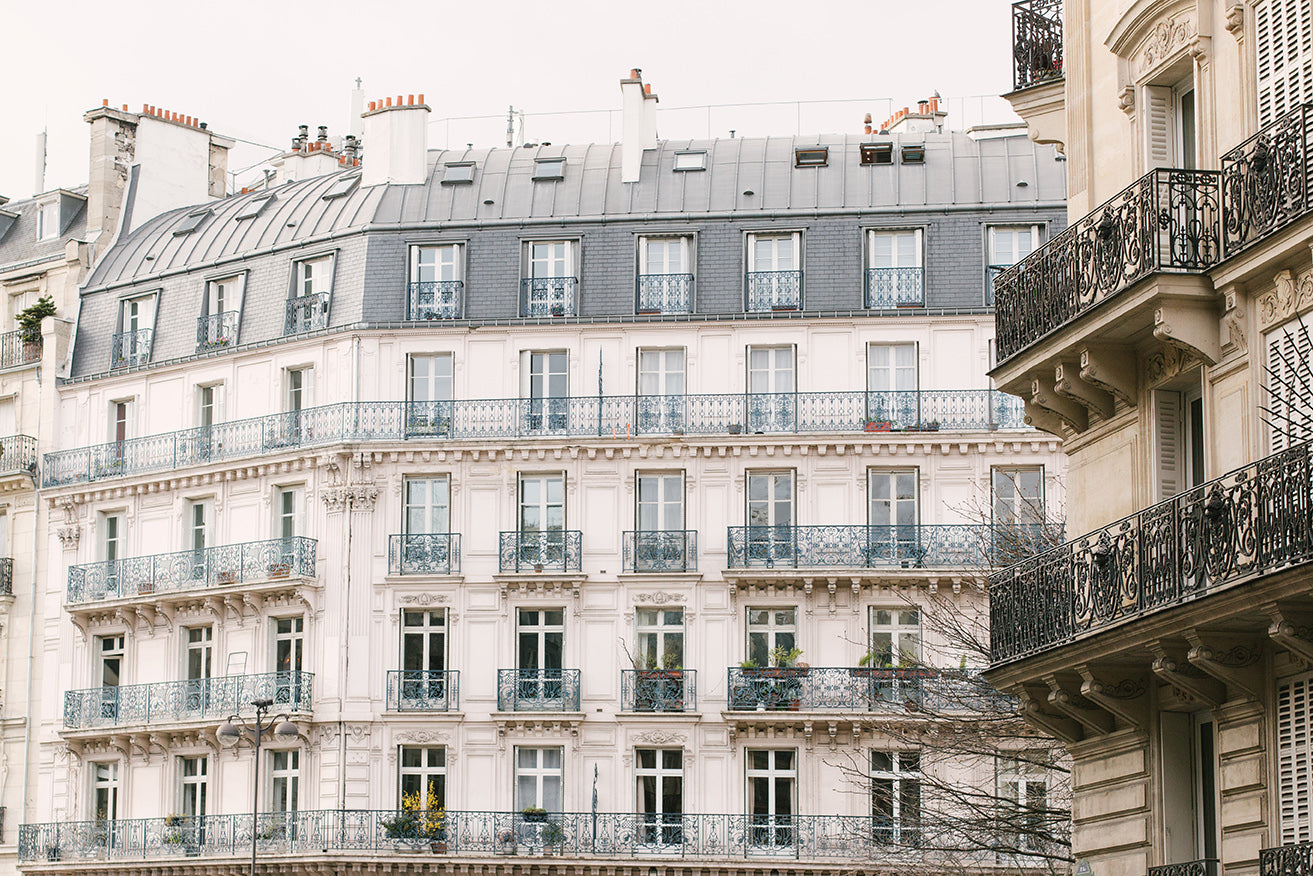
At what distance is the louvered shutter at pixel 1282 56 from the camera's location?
18312 millimetres

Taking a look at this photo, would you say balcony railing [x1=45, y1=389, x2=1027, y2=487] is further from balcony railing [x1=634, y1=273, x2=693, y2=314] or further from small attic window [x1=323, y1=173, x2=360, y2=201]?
small attic window [x1=323, y1=173, x2=360, y2=201]

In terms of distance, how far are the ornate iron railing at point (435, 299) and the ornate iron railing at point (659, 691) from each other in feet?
28.9

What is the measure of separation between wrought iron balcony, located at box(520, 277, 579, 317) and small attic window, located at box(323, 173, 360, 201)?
553 cm

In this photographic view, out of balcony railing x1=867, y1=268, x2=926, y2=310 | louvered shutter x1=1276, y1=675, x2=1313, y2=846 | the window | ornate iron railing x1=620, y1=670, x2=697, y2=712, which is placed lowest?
louvered shutter x1=1276, y1=675, x2=1313, y2=846

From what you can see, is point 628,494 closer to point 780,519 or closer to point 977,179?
point 780,519

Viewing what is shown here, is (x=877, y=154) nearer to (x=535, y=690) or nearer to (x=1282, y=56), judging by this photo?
(x=535, y=690)

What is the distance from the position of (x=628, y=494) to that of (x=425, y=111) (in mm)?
10447

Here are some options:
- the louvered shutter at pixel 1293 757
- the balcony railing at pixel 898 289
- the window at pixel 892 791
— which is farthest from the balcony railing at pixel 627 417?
the louvered shutter at pixel 1293 757

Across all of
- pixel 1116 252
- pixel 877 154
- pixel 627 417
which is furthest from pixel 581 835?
pixel 1116 252

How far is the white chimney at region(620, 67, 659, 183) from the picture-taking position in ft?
161

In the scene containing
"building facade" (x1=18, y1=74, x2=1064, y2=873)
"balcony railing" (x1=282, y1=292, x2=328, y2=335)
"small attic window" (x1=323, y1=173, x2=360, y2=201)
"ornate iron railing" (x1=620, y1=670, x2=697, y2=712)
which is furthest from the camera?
"small attic window" (x1=323, y1=173, x2=360, y2=201)

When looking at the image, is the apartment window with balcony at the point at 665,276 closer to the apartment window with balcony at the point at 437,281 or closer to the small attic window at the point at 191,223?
the apartment window with balcony at the point at 437,281

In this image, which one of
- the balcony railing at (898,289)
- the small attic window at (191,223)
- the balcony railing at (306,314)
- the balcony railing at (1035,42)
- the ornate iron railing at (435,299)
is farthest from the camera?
the small attic window at (191,223)

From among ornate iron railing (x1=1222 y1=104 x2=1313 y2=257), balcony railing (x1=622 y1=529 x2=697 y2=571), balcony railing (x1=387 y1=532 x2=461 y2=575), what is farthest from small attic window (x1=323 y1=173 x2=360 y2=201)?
ornate iron railing (x1=1222 y1=104 x2=1313 y2=257)
